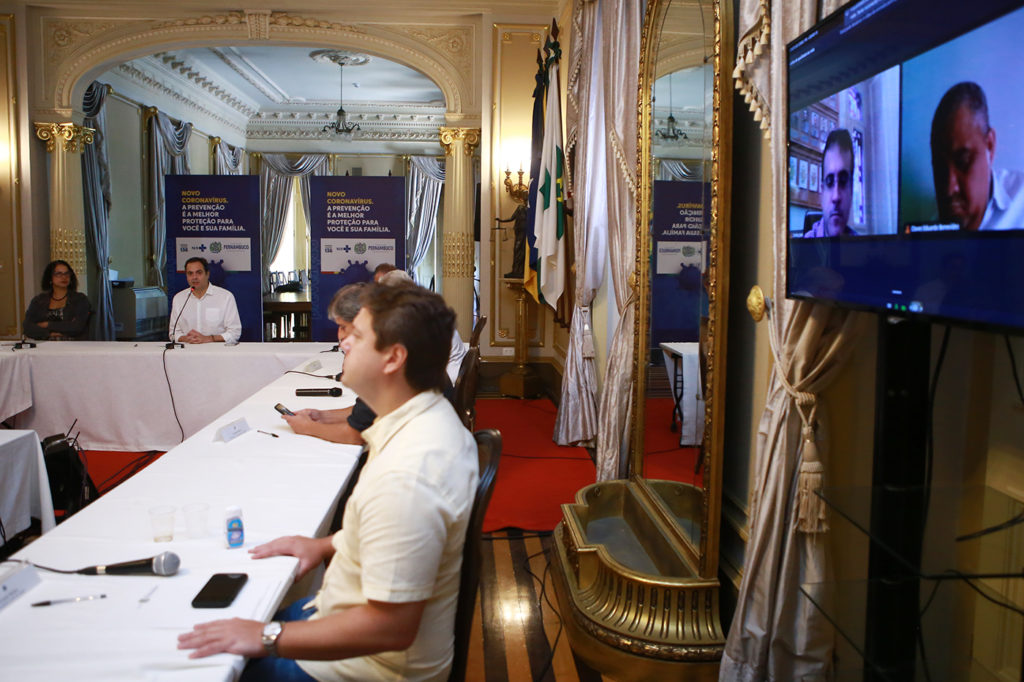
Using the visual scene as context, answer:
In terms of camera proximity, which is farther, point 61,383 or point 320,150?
point 320,150

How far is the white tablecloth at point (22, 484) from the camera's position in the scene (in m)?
2.86

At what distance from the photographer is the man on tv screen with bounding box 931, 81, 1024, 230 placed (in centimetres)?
110

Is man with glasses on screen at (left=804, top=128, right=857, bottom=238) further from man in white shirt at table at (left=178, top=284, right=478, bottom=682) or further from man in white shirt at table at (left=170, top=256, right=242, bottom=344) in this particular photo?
man in white shirt at table at (left=170, top=256, right=242, bottom=344)

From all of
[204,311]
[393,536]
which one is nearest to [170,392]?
[204,311]

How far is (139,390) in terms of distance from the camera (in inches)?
192

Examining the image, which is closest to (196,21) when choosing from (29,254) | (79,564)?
(29,254)

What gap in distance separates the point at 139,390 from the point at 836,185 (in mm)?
4536

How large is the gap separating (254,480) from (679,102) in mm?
1986

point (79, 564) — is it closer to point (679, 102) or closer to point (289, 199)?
point (679, 102)

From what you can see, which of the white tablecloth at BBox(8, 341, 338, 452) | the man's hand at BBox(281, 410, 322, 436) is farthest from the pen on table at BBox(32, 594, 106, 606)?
the white tablecloth at BBox(8, 341, 338, 452)

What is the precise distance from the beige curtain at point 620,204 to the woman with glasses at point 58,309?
4.31m

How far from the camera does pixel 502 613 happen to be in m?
2.89

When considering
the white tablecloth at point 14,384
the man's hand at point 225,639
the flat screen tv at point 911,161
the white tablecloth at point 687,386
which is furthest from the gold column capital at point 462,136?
the man's hand at point 225,639

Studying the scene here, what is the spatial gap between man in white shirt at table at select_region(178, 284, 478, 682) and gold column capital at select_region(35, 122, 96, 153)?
7374mm
